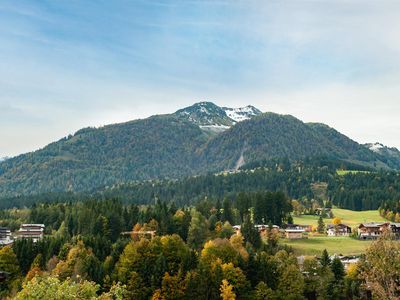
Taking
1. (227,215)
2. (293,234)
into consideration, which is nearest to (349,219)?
(293,234)

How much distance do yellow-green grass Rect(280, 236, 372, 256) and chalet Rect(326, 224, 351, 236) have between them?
397 inches

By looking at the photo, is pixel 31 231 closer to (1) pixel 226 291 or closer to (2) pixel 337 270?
(1) pixel 226 291

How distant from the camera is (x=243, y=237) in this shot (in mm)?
117875

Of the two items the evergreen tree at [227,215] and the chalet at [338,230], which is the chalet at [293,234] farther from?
the chalet at [338,230]

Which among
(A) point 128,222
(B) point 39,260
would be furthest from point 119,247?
(A) point 128,222

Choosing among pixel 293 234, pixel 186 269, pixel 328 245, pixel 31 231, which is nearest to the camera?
pixel 186 269

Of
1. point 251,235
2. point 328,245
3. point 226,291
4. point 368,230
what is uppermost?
point 251,235

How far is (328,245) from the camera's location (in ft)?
433

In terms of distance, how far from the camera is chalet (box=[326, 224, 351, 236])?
155 m

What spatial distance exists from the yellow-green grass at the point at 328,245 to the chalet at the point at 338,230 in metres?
10.1

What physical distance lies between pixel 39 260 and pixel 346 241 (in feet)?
261

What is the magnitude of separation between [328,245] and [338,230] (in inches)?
1044

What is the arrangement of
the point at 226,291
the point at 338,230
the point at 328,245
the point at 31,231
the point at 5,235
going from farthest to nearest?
1. the point at 338,230
2. the point at 5,235
3. the point at 31,231
4. the point at 328,245
5. the point at 226,291

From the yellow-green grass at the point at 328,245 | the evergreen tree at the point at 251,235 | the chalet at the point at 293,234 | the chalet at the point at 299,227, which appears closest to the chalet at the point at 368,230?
the yellow-green grass at the point at 328,245
